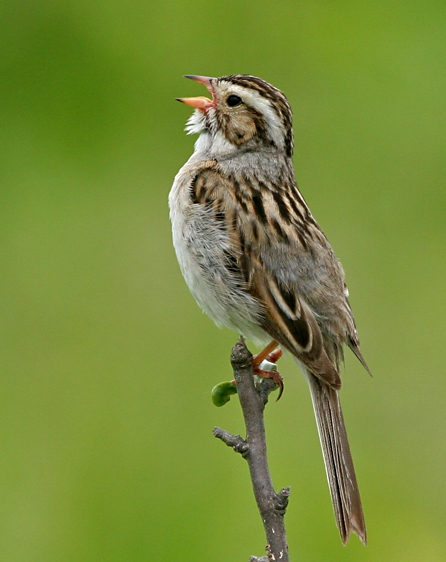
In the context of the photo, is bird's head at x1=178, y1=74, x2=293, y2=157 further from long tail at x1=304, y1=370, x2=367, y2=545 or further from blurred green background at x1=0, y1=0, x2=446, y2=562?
blurred green background at x1=0, y1=0, x2=446, y2=562

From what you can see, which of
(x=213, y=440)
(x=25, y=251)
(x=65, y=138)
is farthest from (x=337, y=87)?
(x=213, y=440)

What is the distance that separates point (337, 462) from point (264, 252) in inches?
34.3

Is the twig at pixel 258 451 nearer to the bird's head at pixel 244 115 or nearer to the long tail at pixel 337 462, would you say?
the long tail at pixel 337 462

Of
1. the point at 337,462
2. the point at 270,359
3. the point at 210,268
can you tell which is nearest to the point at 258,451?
the point at 337,462

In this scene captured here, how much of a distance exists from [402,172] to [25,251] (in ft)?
9.64

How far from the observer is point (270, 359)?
430 cm

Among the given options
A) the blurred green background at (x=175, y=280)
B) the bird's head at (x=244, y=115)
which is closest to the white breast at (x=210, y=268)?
the bird's head at (x=244, y=115)

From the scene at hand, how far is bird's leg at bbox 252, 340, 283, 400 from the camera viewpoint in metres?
3.80

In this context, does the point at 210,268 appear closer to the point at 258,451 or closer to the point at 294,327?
the point at 294,327

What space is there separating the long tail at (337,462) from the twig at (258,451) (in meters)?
0.62

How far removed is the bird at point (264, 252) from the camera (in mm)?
Answer: 3879

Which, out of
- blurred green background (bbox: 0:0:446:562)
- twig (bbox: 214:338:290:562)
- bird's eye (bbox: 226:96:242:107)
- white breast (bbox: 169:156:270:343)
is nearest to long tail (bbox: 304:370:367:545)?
white breast (bbox: 169:156:270:343)

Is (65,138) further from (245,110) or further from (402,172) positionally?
(245,110)

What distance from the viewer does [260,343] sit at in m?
4.28
